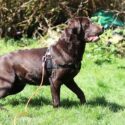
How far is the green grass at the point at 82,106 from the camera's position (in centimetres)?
646

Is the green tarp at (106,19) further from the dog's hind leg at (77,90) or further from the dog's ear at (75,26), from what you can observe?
the dog's ear at (75,26)

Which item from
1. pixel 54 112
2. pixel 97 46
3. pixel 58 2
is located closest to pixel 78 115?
A: pixel 54 112

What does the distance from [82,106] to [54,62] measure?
0.76 m

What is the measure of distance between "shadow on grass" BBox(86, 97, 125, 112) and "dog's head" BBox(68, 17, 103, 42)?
3.43 ft

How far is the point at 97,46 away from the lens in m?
10.4

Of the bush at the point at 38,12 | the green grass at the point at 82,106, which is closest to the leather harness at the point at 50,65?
the green grass at the point at 82,106

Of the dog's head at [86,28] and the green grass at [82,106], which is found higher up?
the dog's head at [86,28]

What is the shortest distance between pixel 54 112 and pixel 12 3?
5.24m

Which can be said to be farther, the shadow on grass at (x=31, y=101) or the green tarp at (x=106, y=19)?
the green tarp at (x=106, y=19)

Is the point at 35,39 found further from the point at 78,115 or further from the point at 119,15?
the point at 78,115

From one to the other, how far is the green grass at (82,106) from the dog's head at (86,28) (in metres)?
1.02

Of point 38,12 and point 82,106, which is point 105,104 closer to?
point 82,106

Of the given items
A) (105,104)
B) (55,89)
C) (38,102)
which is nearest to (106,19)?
(105,104)

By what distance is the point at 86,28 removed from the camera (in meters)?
6.79
